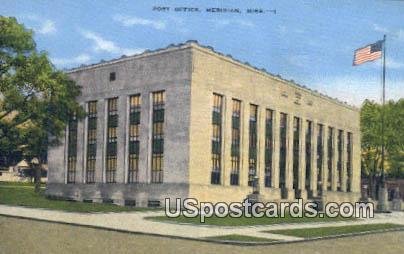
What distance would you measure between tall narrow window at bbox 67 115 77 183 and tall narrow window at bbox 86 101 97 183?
1.76m

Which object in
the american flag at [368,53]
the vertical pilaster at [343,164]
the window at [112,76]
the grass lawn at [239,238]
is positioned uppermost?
the window at [112,76]

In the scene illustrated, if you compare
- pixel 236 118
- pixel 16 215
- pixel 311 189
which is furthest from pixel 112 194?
pixel 311 189

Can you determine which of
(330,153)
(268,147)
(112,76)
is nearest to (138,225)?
(112,76)

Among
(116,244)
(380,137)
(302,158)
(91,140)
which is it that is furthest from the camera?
(380,137)

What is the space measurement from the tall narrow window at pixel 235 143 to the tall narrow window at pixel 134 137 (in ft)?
26.1

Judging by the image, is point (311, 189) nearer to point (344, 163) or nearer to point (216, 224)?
point (344, 163)

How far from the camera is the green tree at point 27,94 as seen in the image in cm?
3469

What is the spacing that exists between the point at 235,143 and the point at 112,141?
10.5 m

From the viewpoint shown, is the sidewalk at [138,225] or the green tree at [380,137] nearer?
the sidewalk at [138,225]

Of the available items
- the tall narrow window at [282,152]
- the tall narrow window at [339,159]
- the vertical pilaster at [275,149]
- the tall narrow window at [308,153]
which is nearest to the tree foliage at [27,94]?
the vertical pilaster at [275,149]

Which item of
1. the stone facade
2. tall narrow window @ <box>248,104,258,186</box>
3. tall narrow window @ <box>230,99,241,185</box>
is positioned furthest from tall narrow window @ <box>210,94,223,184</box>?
tall narrow window @ <box>248,104,258,186</box>

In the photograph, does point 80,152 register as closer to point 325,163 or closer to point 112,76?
point 112,76

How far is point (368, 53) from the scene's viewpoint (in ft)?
83.4

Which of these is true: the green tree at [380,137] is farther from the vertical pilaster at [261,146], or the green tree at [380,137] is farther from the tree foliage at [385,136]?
the vertical pilaster at [261,146]
